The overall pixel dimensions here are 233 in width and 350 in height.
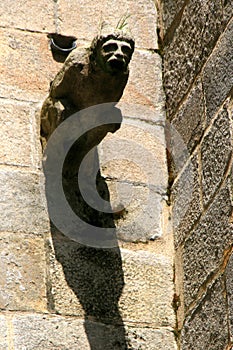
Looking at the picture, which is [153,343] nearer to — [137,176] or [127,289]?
[127,289]

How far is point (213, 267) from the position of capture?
142 inches

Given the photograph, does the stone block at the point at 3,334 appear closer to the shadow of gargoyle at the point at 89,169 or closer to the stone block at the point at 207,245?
the shadow of gargoyle at the point at 89,169

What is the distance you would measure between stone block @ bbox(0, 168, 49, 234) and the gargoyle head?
556 millimetres

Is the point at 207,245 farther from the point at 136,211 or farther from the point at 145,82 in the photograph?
the point at 145,82

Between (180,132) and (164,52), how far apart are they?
1.38ft

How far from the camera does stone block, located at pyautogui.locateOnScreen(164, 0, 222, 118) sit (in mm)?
3920

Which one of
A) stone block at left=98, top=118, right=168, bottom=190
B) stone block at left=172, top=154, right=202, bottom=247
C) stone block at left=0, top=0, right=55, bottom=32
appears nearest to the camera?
stone block at left=172, top=154, right=202, bottom=247

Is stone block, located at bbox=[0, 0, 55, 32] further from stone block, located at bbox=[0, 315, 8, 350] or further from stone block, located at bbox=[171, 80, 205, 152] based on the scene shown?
stone block, located at bbox=[0, 315, 8, 350]

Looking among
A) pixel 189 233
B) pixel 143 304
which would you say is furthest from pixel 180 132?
pixel 143 304

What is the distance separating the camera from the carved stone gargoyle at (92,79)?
3508mm

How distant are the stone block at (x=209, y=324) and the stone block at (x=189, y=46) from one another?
820mm

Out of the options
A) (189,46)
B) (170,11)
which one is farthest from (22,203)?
(170,11)

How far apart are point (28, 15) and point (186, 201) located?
983 mm

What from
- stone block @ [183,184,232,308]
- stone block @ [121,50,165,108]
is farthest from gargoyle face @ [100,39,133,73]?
stone block @ [121,50,165,108]
